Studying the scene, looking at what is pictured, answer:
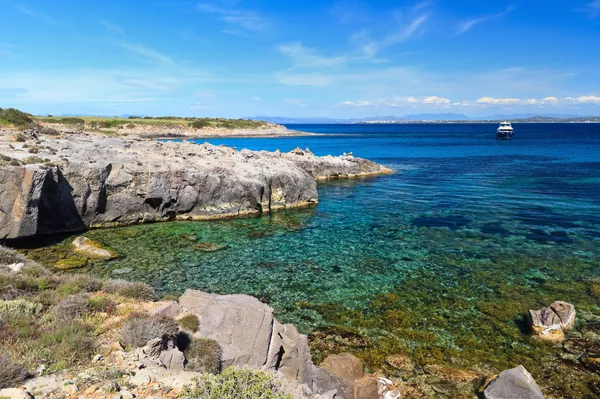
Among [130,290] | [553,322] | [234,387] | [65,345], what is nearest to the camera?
[234,387]

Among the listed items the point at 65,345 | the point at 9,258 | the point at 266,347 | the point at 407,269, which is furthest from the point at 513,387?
the point at 9,258

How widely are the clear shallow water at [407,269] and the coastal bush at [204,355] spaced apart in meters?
4.72

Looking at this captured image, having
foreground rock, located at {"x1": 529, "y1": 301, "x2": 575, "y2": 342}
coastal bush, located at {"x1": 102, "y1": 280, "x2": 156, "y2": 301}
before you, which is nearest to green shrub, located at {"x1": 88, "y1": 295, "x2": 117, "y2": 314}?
coastal bush, located at {"x1": 102, "y1": 280, "x2": 156, "y2": 301}

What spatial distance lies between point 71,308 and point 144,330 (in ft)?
9.89

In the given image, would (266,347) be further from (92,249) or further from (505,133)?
(505,133)

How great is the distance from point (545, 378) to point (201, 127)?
158182mm

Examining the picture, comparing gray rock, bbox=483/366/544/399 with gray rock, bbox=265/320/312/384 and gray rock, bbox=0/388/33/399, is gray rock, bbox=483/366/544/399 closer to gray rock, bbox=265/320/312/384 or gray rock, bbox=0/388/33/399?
gray rock, bbox=265/320/312/384

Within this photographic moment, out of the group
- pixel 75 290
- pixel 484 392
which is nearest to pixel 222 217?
pixel 75 290

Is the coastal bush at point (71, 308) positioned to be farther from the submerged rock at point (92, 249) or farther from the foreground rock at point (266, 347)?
the submerged rock at point (92, 249)

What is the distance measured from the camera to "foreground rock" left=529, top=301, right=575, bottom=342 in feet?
48.1

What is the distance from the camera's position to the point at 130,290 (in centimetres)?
1398

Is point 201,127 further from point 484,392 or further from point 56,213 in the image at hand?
point 484,392

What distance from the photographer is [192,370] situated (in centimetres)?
966

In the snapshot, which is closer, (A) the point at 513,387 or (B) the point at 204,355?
(B) the point at 204,355
